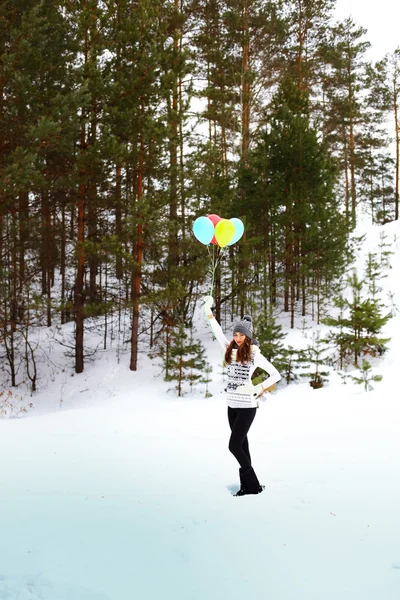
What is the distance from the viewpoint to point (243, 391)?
4.51 metres

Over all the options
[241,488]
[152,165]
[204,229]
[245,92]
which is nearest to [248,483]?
[241,488]

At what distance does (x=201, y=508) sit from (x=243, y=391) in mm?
1299

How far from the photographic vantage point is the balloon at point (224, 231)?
636 centimetres

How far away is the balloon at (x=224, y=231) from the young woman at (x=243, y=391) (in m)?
2.13

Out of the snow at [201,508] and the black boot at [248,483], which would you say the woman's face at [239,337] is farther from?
the snow at [201,508]

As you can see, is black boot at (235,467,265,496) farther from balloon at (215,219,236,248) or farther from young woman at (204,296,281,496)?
balloon at (215,219,236,248)

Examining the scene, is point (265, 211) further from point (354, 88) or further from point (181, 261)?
point (354, 88)

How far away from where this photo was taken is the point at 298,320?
16906 mm

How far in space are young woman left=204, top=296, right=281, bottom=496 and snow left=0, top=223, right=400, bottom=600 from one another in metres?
0.27

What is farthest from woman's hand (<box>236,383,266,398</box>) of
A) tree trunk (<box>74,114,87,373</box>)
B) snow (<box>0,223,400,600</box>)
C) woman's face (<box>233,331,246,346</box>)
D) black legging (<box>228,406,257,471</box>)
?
tree trunk (<box>74,114,87,373</box>)

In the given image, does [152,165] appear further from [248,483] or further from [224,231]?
[248,483]

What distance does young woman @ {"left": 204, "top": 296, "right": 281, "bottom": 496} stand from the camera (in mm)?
4512

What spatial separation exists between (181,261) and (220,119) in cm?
668

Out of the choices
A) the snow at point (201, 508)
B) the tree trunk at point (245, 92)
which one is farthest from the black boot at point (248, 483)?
the tree trunk at point (245, 92)
